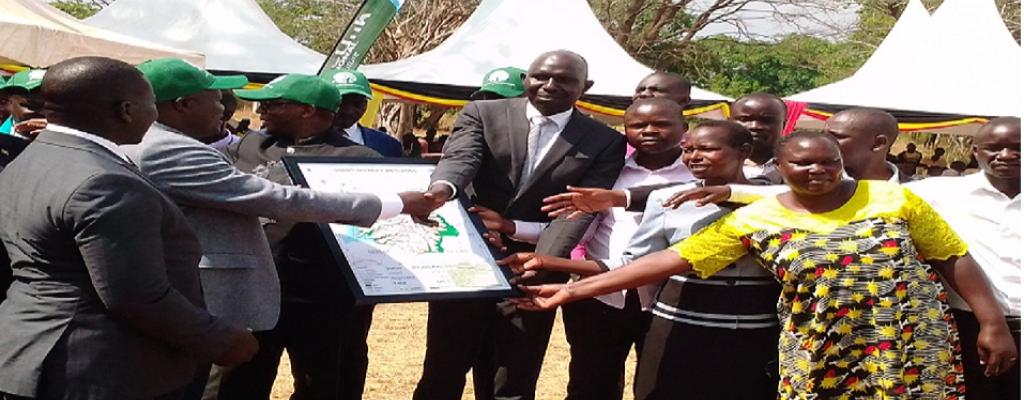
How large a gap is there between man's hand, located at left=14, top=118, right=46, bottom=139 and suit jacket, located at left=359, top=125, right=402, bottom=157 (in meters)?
1.62

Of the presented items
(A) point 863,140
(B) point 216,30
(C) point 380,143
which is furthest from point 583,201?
(B) point 216,30

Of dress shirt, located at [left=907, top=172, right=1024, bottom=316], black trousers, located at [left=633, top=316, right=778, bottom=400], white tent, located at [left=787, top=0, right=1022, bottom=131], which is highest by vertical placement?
white tent, located at [left=787, top=0, right=1022, bottom=131]

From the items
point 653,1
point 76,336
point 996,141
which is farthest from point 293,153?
point 653,1

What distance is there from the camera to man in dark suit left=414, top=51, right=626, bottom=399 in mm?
3959

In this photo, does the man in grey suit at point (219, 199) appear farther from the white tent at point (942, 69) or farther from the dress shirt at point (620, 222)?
the white tent at point (942, 69)

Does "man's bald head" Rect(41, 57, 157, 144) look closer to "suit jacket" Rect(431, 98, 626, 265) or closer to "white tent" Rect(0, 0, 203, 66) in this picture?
"suit jacket" Rect(431, 98, 626, 265)

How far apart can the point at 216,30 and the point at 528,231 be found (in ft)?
31.2

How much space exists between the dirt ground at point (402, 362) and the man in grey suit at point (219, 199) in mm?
2368

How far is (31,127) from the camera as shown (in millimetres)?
4727

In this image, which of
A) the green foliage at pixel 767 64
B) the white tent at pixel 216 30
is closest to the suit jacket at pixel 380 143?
the white tent at pixel 216 30

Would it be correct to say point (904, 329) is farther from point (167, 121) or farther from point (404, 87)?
point (404, 87)

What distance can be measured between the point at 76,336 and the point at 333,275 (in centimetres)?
147

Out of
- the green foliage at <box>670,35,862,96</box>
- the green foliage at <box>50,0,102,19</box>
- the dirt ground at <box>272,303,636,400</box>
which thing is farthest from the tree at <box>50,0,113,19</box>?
the dirt ground at <box>272,303,636,400</box>

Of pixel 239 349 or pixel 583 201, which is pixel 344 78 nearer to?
pixel 583 201
